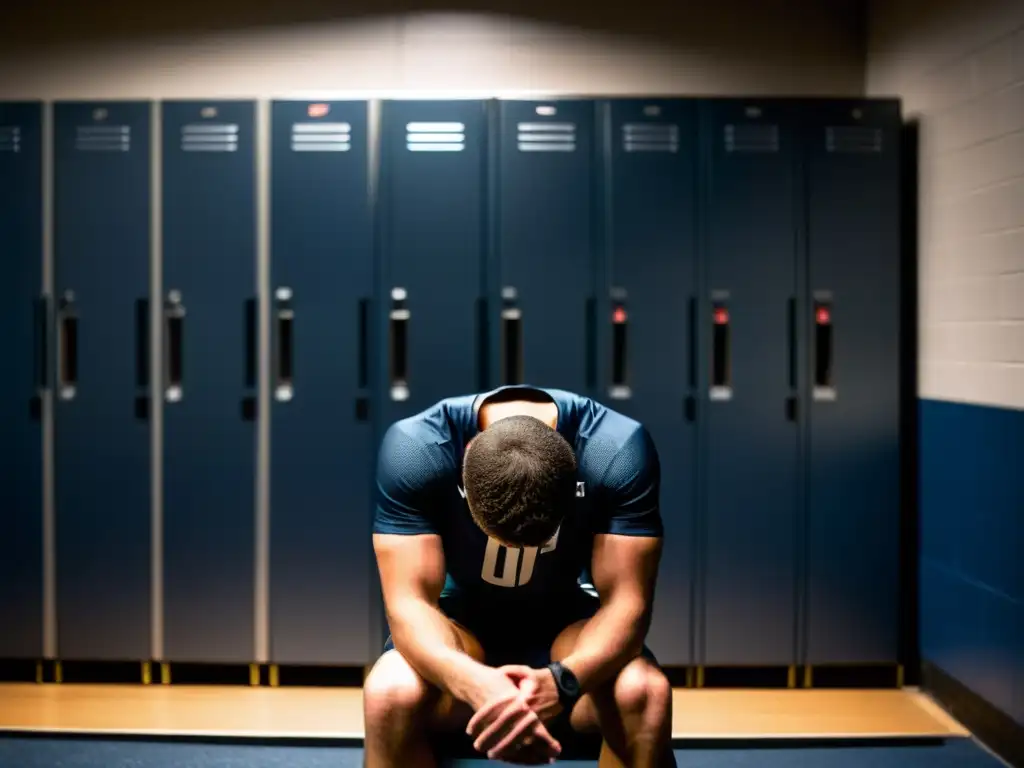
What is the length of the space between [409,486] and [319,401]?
142 cm

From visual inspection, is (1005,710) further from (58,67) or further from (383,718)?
(58,67)

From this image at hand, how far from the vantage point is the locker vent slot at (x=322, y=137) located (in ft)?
10.3

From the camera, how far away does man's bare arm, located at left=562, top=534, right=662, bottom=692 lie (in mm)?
1704

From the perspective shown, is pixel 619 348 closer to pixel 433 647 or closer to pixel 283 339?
pixel 283 339

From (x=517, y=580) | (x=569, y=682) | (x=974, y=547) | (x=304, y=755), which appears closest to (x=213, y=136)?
(x=304, y=755)

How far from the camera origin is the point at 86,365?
318cm

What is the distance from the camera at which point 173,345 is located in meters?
3.19

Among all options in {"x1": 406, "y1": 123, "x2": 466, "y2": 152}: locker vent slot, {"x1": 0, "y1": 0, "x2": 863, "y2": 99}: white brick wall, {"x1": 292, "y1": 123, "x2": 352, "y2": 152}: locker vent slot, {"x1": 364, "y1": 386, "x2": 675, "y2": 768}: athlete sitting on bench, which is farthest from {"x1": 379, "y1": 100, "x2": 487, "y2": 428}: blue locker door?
{"x1": 364, "y1": 386, "x2": 675, "y2": 768}: athlete sitting on bench

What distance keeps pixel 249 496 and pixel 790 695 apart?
176 cm

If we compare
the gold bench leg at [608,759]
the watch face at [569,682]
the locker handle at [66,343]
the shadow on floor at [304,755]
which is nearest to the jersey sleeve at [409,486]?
the watch face at [569,682]

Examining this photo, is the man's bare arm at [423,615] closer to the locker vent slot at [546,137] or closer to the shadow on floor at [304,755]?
the shadow on floor at [304,755]

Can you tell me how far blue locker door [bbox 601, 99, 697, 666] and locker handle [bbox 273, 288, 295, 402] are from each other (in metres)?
0.96

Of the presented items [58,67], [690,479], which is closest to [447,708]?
[690,479]

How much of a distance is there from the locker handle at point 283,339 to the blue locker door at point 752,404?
1.27 metres
